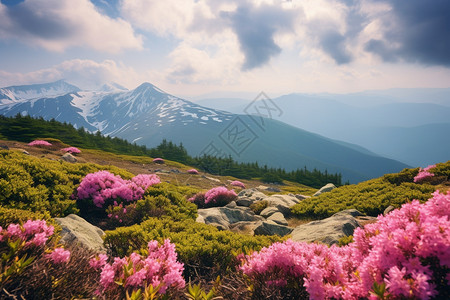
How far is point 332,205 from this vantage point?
467 inches

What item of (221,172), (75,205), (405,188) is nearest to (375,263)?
(75,205)

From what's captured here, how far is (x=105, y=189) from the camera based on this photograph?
9.02 meters

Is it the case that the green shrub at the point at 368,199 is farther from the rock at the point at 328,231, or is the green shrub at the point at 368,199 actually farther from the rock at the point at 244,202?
the rock at the point at 328,231

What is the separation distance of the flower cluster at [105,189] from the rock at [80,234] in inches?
89.9

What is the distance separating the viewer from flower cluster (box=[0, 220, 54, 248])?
129 inches

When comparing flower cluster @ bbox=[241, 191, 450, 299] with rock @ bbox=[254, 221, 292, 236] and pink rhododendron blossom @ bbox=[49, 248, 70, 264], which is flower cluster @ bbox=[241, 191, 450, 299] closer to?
pink rhododendron blossom @ bbox=[49, 248, 70, 264]

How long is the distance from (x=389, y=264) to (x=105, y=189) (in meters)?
8.98

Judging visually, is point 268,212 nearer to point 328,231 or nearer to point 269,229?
point 269,229

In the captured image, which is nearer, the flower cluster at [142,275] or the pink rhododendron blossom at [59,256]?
the flower cluster at [142,275]

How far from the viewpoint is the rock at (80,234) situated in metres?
5.21

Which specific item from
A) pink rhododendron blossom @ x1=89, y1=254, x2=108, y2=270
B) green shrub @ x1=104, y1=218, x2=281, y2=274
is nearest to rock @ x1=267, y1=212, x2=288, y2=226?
green shrub @ x1=104, y1=218, x2=281, y2=274

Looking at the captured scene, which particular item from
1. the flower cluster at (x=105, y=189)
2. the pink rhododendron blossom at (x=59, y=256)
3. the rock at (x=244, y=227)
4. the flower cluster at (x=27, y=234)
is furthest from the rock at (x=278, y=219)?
the flower cluster at (x=27, y=234)

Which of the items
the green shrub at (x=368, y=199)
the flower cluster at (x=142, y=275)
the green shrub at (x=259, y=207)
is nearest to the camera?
the flower cluster at (x=142, y=275)

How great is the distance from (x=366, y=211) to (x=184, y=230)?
864 centimetres
